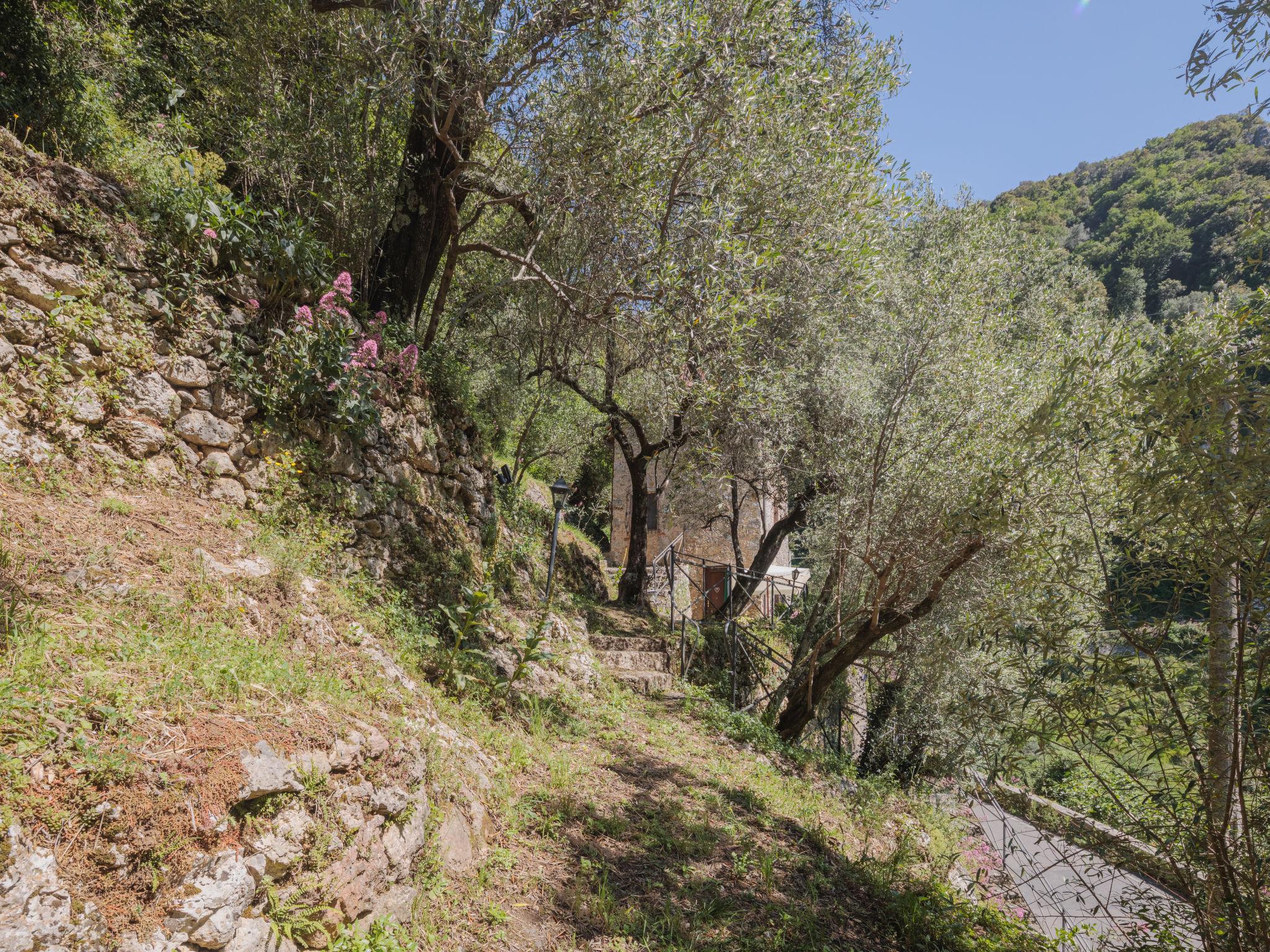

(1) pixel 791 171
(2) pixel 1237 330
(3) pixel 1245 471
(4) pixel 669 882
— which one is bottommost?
(4) pixel 669 882

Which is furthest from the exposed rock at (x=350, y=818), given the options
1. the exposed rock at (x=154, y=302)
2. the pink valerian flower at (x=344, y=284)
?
the pink valerian flower at (x=344, y=284)

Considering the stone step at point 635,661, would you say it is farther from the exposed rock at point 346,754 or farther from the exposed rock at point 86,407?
the exposed rock at point 86,407

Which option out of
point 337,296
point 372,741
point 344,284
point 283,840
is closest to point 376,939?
point 283,840

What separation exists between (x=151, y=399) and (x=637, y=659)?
614 centimetres

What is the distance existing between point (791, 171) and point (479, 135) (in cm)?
323

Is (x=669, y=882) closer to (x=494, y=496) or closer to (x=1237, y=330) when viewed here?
(x=1237, y=330)

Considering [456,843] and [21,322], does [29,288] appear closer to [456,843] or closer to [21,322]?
[21,322]

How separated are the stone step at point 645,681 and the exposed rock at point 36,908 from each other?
605cm

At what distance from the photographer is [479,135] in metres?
6.10

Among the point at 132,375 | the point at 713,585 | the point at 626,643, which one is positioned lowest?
the point at 626,643

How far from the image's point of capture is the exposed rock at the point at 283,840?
8.10 feet

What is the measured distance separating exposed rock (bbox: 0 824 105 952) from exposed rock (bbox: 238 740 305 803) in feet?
1.88

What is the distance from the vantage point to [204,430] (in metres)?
4.43

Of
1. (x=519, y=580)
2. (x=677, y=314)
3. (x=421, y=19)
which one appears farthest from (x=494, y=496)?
(x=421, y=19)
